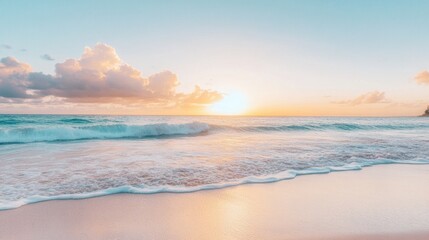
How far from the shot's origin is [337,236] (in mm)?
3021

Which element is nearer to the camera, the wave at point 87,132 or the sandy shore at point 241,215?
the sandy shore at point 241,215

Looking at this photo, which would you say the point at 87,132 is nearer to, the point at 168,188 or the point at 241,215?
the point at 168,188

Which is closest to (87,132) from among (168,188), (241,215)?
(168,188)

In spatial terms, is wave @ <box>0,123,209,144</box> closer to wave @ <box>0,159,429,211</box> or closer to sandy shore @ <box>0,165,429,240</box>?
wave @ <box>0,159,429,211</box>

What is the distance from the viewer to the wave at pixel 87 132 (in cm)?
1492

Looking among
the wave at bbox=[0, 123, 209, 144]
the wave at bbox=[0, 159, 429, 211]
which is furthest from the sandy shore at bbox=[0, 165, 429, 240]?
the wave at bbox=[0, 123, 209, 144]

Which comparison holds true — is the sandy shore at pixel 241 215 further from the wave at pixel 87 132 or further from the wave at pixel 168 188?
the wave at pixel 87 132

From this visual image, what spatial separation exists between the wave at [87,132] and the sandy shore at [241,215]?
13.4 m

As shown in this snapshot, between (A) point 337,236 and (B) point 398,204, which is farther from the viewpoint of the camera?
(B) point 398,204

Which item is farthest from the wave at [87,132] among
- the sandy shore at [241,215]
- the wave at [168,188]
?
the sandy shore at [241,215]

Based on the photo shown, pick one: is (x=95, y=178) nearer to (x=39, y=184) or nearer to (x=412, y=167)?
(x=39, y=184)

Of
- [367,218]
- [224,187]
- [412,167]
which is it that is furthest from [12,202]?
[412,167]

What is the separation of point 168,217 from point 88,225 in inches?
38.9

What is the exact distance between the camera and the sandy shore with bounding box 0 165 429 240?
3.08 meters
